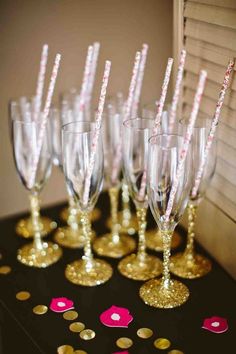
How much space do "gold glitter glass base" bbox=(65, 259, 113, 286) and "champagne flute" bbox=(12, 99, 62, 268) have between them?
6 cm

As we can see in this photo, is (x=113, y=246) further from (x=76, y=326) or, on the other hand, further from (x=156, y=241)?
(x=76, y=326)

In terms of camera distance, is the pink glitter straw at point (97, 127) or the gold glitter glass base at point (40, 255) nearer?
the pink glitter straw at point (97, 127)

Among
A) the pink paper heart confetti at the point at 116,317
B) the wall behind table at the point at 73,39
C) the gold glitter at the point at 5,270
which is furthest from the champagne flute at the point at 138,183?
the wall behind table at the point at 73,39

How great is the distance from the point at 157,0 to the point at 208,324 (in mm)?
867

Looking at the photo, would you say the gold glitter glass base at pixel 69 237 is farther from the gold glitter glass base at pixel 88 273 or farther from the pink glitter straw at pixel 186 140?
the pink glitter straw at pixel 186 140

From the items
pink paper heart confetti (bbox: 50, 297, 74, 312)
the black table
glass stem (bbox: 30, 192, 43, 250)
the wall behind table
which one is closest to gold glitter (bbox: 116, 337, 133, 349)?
the black table

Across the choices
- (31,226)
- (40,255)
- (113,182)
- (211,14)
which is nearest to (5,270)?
(40,255)

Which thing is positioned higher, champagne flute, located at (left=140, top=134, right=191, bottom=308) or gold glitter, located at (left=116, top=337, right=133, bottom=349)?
champagne flute, located at (left=140, top=134, right=191, bottom=308)

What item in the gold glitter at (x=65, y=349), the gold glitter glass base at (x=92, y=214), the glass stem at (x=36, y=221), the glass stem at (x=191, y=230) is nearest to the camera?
the gold glitter at (x=65, y=349)

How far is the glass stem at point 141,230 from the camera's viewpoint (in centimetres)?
107

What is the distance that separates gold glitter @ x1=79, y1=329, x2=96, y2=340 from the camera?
88 cm

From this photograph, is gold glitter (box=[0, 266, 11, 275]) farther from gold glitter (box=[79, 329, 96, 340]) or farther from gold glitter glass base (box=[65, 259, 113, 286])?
gold glitter (box=[79, 329, 96, 340])

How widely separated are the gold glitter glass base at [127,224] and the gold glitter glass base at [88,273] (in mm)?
134

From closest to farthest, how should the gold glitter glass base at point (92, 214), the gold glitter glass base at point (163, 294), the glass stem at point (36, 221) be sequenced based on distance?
1. the gold glitter glass base at point (163, 294)
2. the glass stem at point (36, 221)
3. the gold glitter glass base at point (92, 214)
